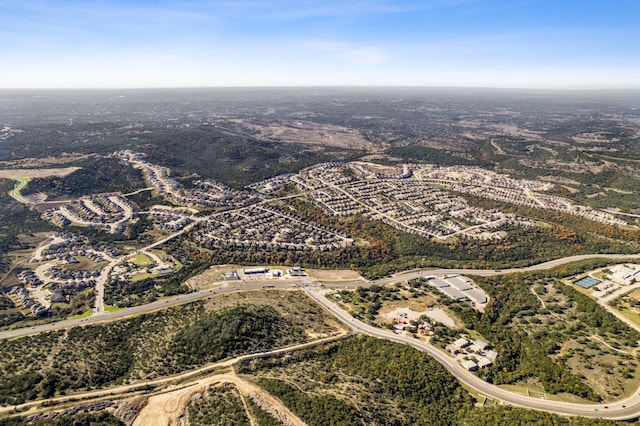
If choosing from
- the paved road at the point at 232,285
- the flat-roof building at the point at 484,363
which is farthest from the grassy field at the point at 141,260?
the flat-roof building at the point at 484,363

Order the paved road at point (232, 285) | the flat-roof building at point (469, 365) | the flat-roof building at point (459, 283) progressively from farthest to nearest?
the flat-roof building at point (459, 283) < the paved road at point (232, 285) < the flat-roof building at point (469, 365)

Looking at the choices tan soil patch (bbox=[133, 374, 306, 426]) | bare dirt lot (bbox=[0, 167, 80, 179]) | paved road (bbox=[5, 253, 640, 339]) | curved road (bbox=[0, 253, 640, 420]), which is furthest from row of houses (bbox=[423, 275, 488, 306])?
bare dirt lot (bbox=[0, 167, 80, 179])

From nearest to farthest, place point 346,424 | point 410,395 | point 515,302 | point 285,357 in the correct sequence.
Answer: point 346,424, point 410,395, point 285,357, point 515,302

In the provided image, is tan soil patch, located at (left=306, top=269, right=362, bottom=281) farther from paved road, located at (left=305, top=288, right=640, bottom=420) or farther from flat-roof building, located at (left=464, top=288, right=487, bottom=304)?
flat-roof building, located at (left=464, top=288, right=487, bottom=304)

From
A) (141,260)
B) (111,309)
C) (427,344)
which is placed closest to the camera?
(427,344)

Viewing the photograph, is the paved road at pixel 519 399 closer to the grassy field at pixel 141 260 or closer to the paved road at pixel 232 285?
the paved road at pixel 232 285

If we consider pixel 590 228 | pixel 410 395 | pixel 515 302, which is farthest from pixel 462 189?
pixel 410 395

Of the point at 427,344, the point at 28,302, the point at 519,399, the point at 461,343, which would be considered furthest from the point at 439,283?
the point at 28,302

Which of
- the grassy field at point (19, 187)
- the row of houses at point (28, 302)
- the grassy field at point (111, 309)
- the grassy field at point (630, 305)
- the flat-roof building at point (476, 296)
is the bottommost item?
the flat-roof building at point (476, 296)

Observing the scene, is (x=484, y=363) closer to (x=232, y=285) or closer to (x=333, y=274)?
(x=333, y=274)

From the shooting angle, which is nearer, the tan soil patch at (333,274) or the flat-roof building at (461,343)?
the flat-roof building at (461,343)

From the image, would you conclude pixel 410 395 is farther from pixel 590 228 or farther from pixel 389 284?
pixel 590 228
